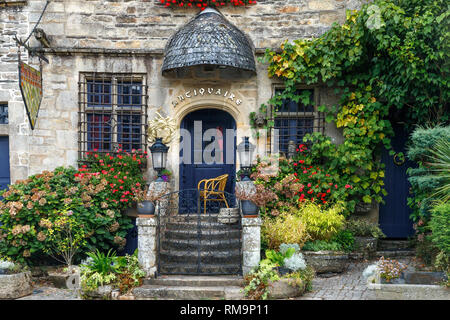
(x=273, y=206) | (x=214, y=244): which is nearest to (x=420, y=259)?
(x=273, y=206)

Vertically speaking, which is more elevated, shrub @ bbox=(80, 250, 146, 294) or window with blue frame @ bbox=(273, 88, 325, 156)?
window with blue frame @ bbox=(273, 88, 325, 156)

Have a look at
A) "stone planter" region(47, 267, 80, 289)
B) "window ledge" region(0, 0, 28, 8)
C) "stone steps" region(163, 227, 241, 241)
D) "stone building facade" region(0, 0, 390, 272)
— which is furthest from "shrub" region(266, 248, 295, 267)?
"window ledge" region(0, 0, 28, 8)

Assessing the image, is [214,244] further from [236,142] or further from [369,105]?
[369,105]

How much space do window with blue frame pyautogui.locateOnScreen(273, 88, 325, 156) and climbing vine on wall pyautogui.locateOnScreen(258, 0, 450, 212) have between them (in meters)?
0.22

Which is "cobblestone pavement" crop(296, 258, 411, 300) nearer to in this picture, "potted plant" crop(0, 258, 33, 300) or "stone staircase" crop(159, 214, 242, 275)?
"stone staircase" crop(159, 214, 242, 275)

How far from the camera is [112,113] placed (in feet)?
25.0

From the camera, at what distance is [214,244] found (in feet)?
20.0

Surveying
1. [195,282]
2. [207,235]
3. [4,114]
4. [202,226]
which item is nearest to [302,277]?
[195,282]

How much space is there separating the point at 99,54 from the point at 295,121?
13.4 feet

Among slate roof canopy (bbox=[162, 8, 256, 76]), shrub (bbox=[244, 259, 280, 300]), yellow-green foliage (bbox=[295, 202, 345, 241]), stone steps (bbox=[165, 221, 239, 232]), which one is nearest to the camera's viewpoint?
shrub (bbox=[244, 259, 280, 300])

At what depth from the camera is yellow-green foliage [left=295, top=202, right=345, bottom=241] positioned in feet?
20.5

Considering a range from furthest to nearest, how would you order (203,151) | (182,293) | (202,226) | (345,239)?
(203,151), (345,239), (202,226), (182,293)

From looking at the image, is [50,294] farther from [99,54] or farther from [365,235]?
[365,235]

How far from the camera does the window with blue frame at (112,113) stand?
755 centimetres
